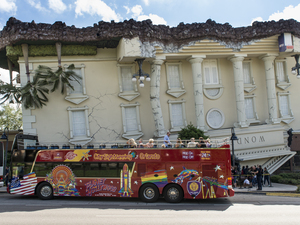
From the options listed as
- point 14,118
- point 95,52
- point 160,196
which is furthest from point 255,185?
point 14,118

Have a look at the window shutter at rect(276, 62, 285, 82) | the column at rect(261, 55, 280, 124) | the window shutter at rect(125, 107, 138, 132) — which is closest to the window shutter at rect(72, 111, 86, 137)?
the window shutter at rect(125, 107, 138, 132)

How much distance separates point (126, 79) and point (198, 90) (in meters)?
5.94

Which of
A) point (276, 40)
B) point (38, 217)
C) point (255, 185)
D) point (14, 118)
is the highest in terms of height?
point (276, 40)

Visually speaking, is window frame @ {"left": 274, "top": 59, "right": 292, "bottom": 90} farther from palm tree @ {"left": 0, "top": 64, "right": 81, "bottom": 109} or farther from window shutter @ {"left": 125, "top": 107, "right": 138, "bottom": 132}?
palm tree @ {"left": 0, "top": 64, "right": 81, "bottom": 109}

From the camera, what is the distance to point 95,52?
23.6 m

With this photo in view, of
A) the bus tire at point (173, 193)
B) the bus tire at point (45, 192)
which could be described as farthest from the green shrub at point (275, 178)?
the bus tire at point (45, 192)

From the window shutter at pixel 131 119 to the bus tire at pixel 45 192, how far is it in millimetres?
9747

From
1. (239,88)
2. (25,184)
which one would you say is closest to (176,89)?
(239,88)

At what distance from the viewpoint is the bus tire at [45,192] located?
602 inches

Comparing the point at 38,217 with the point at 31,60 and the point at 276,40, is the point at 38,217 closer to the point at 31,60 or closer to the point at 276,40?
the point at 31,60

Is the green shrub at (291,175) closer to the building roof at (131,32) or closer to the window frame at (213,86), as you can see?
the window frame at (213,86)

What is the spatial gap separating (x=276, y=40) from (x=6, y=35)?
2157cm

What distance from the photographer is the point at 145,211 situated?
1243cm

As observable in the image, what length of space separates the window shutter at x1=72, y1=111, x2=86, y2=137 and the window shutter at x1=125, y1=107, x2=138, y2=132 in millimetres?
3430
